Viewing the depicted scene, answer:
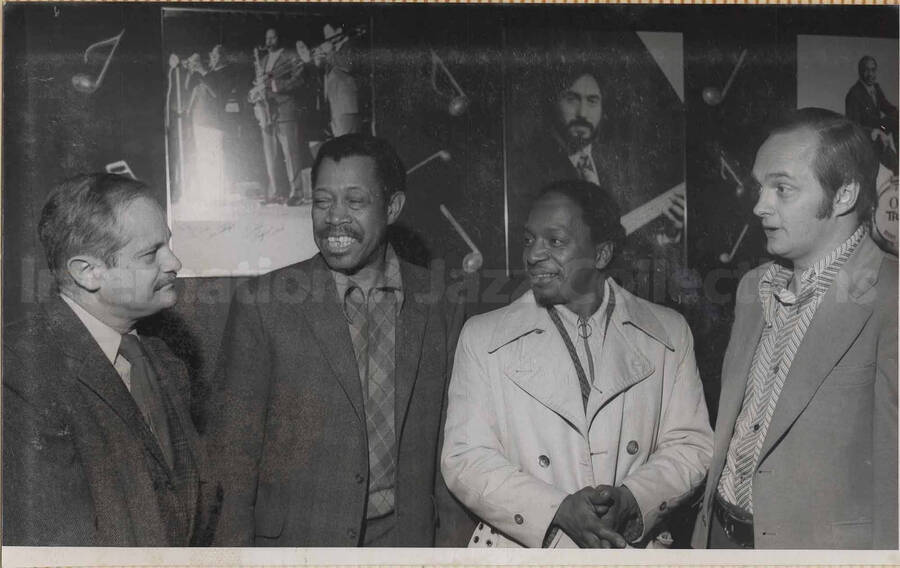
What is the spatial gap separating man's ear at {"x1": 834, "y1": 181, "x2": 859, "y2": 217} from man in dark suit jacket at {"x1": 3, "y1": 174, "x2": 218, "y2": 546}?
1978 mm

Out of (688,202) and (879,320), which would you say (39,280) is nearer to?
(688,202)

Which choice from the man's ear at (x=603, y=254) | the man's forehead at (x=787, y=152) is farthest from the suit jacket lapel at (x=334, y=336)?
the man's forehead at (x=787, y=152)

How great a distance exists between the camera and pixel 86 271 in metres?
2.75

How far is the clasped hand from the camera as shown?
8.95 feet

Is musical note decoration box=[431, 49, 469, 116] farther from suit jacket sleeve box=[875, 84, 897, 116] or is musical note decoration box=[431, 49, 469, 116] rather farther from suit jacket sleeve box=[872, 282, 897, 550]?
suit jacket sleeve box=[872, 282, 897, 550]

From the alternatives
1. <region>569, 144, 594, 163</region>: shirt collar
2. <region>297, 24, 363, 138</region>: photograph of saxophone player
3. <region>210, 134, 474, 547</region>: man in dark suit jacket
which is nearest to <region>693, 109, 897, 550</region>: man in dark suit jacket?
<region>569, 144, 594, 163</region>: shirt collar

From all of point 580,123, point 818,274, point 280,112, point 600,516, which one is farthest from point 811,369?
point 280,112

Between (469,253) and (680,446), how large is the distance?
862 millimetres

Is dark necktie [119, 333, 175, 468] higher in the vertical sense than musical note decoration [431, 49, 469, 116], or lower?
lower

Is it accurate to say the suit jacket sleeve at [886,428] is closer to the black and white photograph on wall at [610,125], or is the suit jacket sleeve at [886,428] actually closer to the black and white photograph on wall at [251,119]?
the black and white photograph on wall at [610,125]

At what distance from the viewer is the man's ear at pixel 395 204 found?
2.79 m

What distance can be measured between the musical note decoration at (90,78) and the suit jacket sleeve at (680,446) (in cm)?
192

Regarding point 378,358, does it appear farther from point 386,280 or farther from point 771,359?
point 771,359

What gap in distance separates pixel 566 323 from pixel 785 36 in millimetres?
1120
